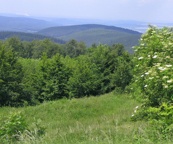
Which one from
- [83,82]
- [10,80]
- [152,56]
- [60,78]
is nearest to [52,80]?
[60,78]

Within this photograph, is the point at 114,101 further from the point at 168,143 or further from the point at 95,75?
the point at 168,143

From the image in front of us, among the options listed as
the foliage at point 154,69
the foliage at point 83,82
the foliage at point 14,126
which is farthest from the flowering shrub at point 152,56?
the foliage at point 83,82

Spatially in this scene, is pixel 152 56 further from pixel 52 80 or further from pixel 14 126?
pixel 52 80

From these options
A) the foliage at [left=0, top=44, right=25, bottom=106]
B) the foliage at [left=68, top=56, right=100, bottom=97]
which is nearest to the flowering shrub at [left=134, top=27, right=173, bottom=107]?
the foliage at [left=0, top=44, right=25, bottom=106]

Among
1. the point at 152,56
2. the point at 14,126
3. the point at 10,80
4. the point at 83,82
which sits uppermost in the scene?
the point at 152,56

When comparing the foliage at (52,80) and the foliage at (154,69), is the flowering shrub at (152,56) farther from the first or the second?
the foliage at (52,80)

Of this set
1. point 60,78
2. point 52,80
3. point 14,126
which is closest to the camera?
point 14,126

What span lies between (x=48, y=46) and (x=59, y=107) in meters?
63.9

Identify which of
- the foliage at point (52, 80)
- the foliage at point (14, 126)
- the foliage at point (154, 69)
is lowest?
the foliage at point (52, 80)

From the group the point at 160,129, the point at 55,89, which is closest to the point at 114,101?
the point at 55,89

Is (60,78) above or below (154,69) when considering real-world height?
below

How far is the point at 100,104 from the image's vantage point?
21.6 metres

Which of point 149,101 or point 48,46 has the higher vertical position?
point 149,101

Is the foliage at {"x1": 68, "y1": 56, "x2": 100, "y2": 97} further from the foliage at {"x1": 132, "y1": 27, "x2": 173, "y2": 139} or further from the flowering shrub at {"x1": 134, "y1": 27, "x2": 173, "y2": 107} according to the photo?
the foliage at {"x1": 132, "y1": 27, "x2": 173, "y2": 139}
